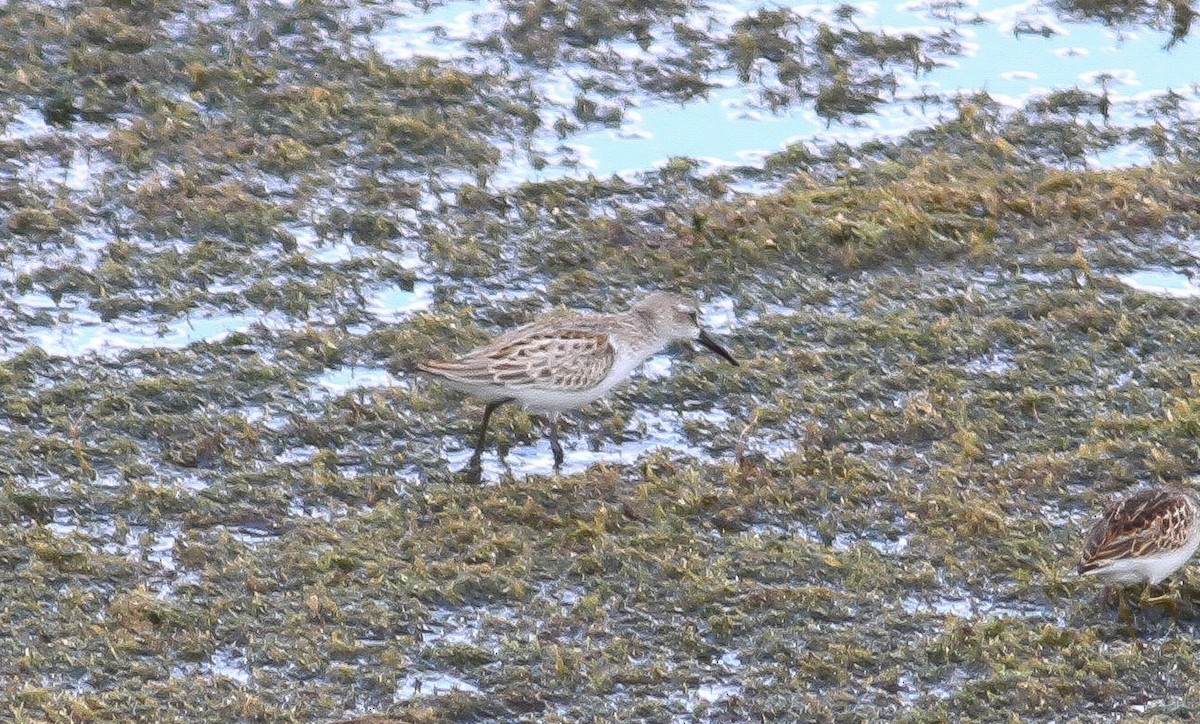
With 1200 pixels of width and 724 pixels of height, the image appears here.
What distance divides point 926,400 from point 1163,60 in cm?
514

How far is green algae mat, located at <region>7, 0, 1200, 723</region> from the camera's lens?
8.03m

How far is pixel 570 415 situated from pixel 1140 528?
9.86 ft

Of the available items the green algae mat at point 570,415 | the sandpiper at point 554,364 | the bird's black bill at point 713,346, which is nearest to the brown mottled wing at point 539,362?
the sandpiper at point 554,364

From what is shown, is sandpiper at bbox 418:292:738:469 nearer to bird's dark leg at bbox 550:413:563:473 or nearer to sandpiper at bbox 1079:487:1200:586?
bird's dark leg at bbox 550:413:563:473

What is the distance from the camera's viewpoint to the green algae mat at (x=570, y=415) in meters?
8.03

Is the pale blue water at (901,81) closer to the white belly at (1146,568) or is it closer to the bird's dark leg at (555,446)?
the bird's dark leg at (555,446)

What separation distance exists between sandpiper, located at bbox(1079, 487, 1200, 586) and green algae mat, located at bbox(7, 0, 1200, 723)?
0.24 m

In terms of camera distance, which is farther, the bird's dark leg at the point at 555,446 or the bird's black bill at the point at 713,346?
the bird's black bill at the point at 713,346

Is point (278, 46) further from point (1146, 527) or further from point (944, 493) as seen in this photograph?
point (1146, 527)

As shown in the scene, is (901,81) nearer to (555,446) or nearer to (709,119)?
(709,119)

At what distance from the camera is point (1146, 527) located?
8.16 meters

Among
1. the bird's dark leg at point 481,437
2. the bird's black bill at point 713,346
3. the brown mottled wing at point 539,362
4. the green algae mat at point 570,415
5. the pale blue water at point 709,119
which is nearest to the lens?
the green algae mat at point 570,415

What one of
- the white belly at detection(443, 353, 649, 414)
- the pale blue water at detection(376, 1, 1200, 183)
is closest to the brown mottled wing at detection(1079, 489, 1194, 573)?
the white belly at detection(443, 353, 649, 414)

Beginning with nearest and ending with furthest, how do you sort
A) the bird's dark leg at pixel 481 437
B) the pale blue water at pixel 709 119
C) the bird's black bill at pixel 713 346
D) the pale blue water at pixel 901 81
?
the bird's dark leg at pixel 481 437
the bird's black bill at pixel 713 346
the pale blue water at pixel 709 119
the pale blue water at pixel 901 81
